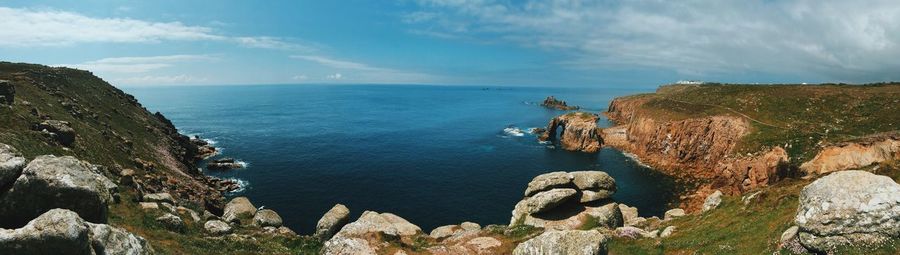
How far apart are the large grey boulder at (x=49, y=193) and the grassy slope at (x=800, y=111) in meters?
98.1

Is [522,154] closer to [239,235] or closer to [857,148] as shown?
[857,148]

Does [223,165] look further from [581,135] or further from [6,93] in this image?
[581,135]

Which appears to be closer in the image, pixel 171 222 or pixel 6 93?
pixel 171 222

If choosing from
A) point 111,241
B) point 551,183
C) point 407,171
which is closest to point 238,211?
point 111,241

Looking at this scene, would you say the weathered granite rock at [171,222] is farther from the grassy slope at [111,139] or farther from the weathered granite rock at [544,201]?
the weathered granite rock at [544,201]

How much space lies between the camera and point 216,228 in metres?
46.2

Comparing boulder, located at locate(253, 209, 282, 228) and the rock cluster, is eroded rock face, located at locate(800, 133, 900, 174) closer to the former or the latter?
the rock cluster

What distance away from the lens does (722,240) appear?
32.0 m

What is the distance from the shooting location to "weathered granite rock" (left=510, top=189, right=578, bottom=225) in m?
55.6

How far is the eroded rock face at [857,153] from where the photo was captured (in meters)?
60.8

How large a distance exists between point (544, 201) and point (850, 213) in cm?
3390

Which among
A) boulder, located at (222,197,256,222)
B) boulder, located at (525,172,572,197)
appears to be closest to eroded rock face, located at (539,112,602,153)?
boulder, located at (525,172,572,197)

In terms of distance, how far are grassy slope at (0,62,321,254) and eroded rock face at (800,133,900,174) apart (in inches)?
2912

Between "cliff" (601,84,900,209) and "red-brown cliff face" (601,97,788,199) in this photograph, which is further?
"red-brown cliff face" (601,97,788,199)
